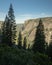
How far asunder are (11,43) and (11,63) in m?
34.4

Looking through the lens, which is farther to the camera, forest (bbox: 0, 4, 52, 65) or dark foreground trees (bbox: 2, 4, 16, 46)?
dark foreground trees (bbox: 2, 4, 16, 46)

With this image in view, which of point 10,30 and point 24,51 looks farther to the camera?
point 10,30

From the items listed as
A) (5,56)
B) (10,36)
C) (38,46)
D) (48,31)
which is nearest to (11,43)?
(10,36)

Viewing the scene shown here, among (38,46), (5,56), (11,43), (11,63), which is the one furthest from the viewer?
(11,43)

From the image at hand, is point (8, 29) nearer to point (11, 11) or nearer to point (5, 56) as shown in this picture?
point (11, 11)

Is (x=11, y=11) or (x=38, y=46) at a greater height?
(x=11, y=11)

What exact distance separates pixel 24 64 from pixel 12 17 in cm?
3541

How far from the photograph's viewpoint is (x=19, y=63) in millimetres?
14641

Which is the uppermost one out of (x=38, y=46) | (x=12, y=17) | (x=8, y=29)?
(x=12, y=17)

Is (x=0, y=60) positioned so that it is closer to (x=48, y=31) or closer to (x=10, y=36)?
(x=10, y=36)

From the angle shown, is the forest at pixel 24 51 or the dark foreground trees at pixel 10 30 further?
the dark foreground trees at pixel 10 30

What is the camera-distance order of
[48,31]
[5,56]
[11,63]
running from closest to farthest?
[11,63] → [5,56] → [48,31]

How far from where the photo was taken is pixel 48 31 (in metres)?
174

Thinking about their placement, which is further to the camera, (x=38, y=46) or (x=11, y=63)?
(x=38, y=46)
